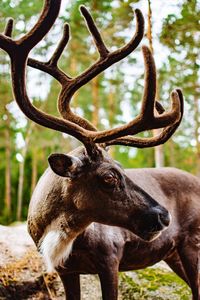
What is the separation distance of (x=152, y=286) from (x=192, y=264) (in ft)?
3.07

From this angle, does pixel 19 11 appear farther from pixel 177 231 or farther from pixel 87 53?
pixel 177 231

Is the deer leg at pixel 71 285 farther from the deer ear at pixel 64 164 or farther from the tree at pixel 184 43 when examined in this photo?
the tree at pixel 184 43

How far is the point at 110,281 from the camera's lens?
13.5ft

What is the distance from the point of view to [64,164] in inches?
155

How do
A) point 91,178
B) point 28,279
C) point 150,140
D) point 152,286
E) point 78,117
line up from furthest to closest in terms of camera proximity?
point 152,286 → point 28,279 → point 78,117 → point 150,140 → point 91,178

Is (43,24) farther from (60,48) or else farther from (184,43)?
(184,43)

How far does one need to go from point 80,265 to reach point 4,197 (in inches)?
582

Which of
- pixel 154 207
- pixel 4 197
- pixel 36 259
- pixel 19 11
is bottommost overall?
pixel 4 197

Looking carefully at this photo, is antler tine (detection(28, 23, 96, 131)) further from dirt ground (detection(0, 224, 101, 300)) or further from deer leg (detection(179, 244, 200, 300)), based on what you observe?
dirt ground (detection(0, 224, 101, 300))

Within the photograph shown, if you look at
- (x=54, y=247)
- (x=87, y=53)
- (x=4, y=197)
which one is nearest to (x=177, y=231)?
(x=54, y=247)

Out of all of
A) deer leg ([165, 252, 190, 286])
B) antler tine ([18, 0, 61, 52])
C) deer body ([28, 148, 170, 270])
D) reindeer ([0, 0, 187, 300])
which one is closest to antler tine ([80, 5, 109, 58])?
reindeer ([0, 0, 187, 300])

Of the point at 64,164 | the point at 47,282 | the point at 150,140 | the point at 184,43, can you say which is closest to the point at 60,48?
the point at 150,140

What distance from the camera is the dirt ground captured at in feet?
17.7

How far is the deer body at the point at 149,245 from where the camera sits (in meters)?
4.14
